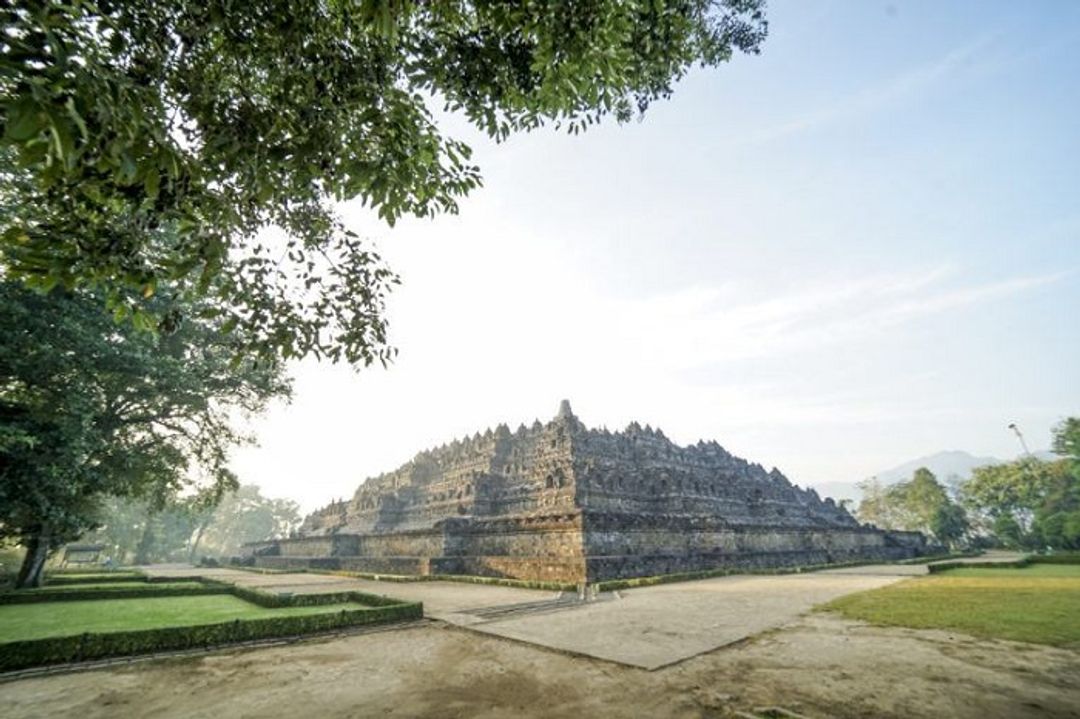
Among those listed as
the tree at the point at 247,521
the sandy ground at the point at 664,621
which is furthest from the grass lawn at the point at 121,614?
the tree at the point at 247,521

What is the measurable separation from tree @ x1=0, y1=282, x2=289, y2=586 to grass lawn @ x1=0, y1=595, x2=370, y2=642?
2749mm

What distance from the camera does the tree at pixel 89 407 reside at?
13953 millimetres

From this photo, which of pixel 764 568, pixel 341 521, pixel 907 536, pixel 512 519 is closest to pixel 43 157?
pixel 512 519

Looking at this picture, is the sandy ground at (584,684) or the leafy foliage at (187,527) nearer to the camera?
the sandy ground at (584,684)

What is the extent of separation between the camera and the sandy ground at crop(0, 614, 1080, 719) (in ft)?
19.4

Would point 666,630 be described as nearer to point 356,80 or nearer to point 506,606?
point 506,606

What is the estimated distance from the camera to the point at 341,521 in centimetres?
4612

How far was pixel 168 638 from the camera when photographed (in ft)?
31.1

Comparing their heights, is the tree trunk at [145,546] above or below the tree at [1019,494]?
below

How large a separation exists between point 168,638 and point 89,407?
32.7 ft

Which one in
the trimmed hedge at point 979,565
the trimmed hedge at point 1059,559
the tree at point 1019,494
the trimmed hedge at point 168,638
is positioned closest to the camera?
the trimmed hedge at point 168,638

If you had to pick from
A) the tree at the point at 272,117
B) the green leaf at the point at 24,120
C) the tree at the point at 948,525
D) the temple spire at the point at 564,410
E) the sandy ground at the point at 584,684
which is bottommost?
the sandy ground at the point at 584,684

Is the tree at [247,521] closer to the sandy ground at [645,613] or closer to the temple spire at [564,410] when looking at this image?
the temple spire at [564,410]

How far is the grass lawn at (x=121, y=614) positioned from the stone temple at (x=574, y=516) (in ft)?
31.8
